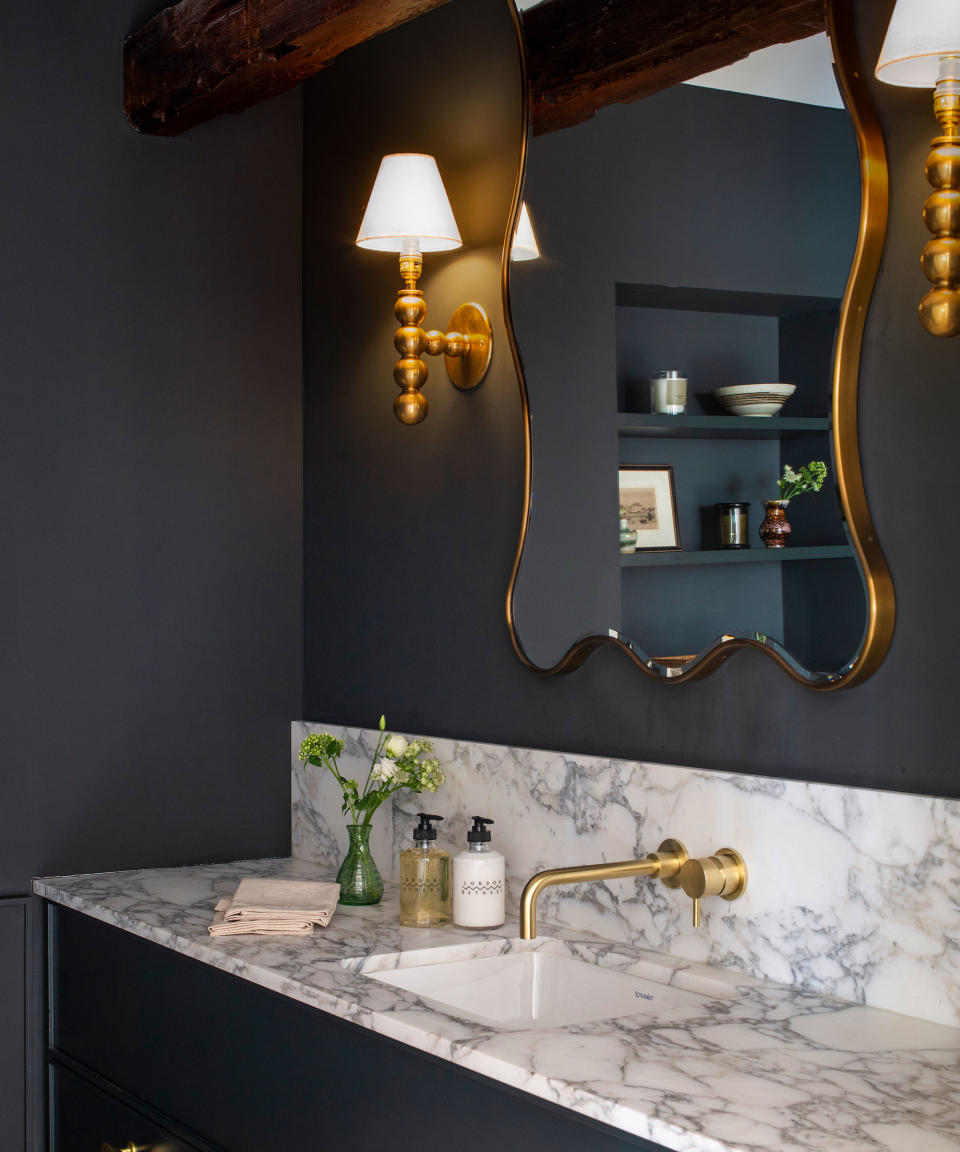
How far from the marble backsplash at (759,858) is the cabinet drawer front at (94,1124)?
26.4 inches

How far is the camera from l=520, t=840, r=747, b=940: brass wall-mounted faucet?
5.73ft

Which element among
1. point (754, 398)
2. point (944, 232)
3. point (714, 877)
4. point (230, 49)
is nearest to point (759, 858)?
point (714, 877)

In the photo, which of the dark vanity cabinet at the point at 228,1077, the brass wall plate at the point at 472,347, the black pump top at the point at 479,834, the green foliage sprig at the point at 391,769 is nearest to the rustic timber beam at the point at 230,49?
the brass wall plate at the point at 472,347

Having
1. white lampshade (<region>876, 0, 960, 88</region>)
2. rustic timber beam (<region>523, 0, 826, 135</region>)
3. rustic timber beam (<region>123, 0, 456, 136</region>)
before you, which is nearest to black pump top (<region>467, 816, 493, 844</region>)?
rustic timber beam (<region>523, 0, 826, 135</region>)

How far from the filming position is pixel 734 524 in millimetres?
1730

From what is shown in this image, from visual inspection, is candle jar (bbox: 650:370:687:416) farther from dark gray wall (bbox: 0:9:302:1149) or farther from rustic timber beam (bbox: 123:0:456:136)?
dark gray wall (bbox: 0:9:302:1149)

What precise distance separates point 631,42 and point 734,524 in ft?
2.38

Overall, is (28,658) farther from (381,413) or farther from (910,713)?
(910,713)

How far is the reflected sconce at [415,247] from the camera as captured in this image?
7.49ft

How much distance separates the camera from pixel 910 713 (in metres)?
1.59

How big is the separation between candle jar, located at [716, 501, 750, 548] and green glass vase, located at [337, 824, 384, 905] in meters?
0.87

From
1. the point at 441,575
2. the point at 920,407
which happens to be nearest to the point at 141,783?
the point at 441,575

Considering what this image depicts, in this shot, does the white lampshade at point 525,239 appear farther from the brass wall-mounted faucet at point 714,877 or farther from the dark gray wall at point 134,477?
the brass wall-mounted faucet at point 714,877

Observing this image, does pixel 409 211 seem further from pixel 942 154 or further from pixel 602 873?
pixel 602 873
